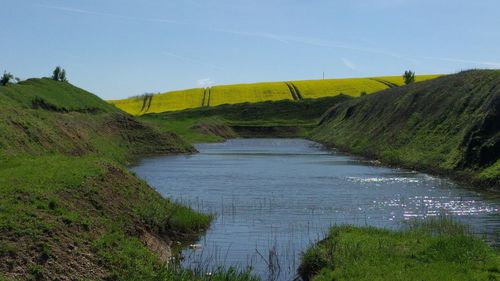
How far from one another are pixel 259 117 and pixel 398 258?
132349 mm

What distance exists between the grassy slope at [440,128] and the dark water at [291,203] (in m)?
2.61

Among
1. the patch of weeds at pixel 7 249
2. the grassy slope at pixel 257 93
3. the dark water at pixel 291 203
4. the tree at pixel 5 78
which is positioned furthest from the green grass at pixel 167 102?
the patch of weeds at pixel 7 249

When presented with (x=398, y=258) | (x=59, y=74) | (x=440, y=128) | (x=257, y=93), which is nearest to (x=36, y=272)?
(x=398, y=258)

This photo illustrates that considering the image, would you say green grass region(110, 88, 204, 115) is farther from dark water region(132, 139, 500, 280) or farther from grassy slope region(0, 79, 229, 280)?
grassy slope region(0, 79, 229, 280)

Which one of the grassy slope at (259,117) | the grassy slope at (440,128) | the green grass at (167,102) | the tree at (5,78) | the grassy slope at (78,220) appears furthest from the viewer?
the green grass at (167,102)

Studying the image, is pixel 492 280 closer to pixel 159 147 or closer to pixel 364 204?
pixel 364 204

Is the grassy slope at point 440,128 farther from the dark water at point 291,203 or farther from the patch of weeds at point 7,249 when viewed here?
the patch of weeds at point 7,249

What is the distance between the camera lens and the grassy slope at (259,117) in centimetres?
13600

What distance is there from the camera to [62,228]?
16.5 meters

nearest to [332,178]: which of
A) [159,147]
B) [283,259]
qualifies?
[283,259]

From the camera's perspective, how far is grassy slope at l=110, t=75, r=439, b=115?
168375 millimetres

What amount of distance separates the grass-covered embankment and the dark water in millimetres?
1249

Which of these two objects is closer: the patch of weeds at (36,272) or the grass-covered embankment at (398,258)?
the patch of weeds at (36,272)

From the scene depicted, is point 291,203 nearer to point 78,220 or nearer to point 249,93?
point 78,220
